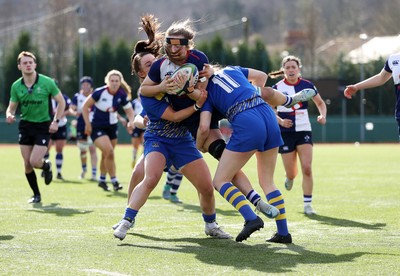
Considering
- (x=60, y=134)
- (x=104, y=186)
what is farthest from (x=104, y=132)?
(x=60, y=134)

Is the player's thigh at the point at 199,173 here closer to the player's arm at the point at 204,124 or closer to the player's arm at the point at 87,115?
the player's arm at the point at 204,124

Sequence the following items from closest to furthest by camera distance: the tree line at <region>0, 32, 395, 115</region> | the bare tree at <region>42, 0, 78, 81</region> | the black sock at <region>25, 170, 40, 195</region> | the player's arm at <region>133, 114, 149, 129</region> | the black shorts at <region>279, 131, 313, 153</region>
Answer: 1. the player's arm at <region>133, 114, 149, 129</region>
2. the black shorts at <region>279, 131, 313, 153</region>
3. the black sock at <region>25, 170, 40, 195</region>
4. the tree line at <region>0, 32, 395, 115</region>
5. the bare tree at <region>42, 0, 78, 81</region>

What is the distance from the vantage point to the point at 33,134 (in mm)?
12969

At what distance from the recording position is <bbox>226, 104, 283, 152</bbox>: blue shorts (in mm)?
8094

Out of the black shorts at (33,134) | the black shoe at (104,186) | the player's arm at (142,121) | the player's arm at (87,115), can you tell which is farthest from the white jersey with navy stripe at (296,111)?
the black shoe at (104,186)

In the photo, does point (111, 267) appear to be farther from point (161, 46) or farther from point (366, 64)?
point (366, 64)

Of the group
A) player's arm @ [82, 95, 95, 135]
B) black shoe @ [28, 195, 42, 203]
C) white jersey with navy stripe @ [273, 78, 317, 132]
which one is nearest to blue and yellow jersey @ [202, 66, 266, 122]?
white jersey with navy stripe @ [273, 78, 317, 132]

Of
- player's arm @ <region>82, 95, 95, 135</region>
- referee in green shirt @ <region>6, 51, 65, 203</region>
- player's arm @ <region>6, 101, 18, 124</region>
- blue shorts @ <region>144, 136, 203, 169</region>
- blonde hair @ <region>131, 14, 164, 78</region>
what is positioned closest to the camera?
blue shorts @ <region>144, 136, 203, 169</region>

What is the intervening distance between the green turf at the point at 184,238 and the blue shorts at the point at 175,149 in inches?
31.8

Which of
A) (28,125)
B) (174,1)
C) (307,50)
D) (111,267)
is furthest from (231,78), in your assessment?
(174,1)

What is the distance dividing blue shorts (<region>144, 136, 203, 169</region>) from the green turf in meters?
0.81

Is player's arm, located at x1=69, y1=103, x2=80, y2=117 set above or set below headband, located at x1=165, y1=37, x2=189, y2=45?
below

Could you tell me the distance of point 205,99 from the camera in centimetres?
825

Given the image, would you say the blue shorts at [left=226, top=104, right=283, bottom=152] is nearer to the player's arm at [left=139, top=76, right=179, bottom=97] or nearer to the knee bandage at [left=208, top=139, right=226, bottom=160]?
the knee bandage at [left=208, top=139, right=226, bottom=160]
